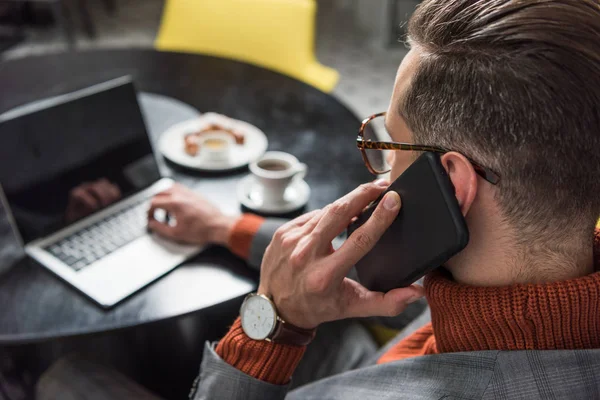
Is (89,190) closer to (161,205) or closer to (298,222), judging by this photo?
(161,205)

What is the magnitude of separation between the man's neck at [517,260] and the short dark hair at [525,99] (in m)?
0.03

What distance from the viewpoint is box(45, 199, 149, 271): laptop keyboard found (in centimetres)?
107

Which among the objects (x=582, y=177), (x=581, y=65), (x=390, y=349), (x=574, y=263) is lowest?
(x=390, y=349)

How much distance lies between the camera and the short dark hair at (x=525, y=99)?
0.60m

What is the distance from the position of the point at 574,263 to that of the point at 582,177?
0.40 feet

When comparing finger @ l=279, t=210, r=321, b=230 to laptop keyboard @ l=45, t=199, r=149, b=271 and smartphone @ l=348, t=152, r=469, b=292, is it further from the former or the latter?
laptop keyboard @ l=45, t=199, r=149, b=271

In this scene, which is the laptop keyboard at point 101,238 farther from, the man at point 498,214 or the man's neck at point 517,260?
the man's neck at point 517,260

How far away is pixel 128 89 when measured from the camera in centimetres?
127

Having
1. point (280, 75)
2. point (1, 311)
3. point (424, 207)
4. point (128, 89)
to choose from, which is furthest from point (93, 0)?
point (424, 207)

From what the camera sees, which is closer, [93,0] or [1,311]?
[1,311]

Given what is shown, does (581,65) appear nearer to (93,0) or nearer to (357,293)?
(357,293)

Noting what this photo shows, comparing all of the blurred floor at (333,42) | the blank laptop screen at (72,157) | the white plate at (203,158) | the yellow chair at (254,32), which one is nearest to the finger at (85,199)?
the blank laptop screen at (72,157)

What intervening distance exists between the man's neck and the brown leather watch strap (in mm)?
291

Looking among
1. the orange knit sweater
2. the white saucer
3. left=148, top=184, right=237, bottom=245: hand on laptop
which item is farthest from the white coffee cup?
the orange knit sweater
